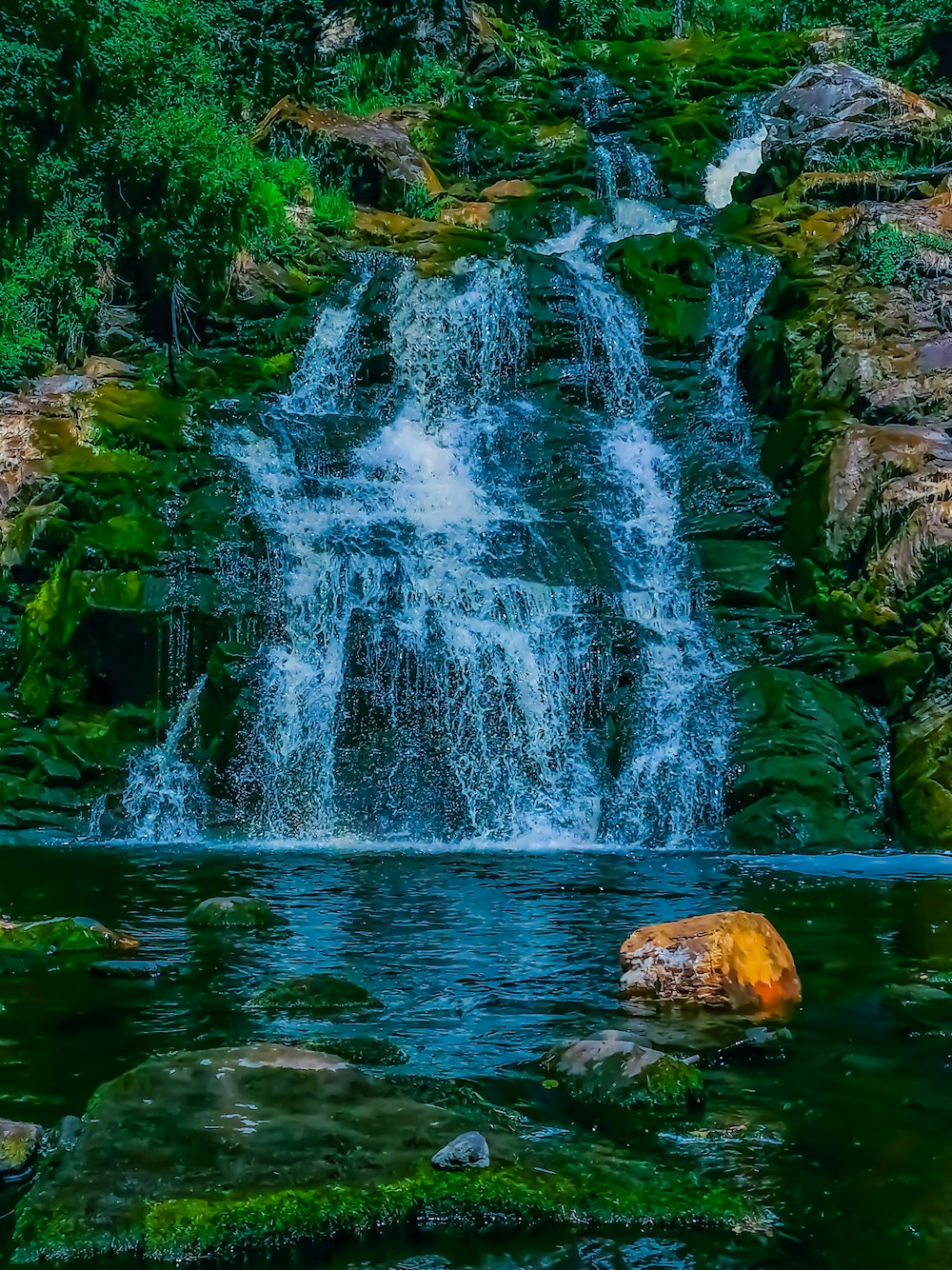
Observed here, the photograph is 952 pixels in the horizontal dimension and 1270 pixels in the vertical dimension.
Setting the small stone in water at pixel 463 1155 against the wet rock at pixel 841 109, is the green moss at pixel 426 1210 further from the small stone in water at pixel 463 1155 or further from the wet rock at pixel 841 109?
the wet rock at pixel 841 109

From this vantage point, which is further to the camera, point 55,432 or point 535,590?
point 55,432

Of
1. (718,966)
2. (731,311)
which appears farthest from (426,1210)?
(731,311)

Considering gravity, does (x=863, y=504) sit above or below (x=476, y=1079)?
above

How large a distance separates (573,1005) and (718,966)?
2.37 feet

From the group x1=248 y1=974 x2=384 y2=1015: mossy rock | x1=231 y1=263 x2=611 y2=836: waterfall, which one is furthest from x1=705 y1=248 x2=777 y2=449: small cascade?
x1=248 y1=974 x2=384 y2=1015: mossy rock

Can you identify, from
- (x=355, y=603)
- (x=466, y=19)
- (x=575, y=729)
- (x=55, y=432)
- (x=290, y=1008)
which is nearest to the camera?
(x=290, y=1008)

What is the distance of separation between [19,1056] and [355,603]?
35.3ft

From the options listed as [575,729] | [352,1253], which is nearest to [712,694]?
[575,729]

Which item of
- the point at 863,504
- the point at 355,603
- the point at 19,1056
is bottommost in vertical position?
the point at 19,1056

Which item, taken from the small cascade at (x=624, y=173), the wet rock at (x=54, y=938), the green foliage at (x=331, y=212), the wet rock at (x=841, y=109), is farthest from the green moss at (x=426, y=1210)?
the small cascade at (x=624, y=173)

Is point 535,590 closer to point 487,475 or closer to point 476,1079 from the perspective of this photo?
point 487,475

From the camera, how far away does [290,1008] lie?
17.9 ft

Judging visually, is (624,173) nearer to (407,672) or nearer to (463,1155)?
(407,672)

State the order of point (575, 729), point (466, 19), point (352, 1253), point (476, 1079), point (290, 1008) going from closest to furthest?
point (352, 1253)
point (476, 1079)
point (290, 1008)
point (575, 729)
point (466, 19)
